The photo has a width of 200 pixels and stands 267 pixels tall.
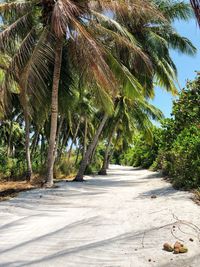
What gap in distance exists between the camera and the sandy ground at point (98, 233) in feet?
16.5

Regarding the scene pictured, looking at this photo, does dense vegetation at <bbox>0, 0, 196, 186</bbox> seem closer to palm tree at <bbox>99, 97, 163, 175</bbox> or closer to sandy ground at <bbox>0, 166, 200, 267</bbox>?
sandy ground at <bbox>0, 166, 200, 267</bbox>

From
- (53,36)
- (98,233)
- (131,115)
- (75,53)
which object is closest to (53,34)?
(53,36)

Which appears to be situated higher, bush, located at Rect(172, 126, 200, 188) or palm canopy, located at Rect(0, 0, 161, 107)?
palm canopy, located at Rect(0, 0, 161, 107)

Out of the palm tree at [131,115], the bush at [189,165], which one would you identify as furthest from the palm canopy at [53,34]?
the palm tree at [131,115]

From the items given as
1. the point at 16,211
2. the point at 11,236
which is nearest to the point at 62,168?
the point at 16,211

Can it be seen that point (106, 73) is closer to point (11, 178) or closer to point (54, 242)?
point (54, 242)

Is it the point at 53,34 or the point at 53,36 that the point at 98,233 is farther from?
the point at 53,36

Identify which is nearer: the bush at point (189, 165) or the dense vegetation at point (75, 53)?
the bush at point (189, 165)

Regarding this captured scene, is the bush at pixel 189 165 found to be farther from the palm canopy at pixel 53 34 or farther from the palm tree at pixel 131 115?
the palm tree at pixel 131 115

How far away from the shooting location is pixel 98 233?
20.9 ft

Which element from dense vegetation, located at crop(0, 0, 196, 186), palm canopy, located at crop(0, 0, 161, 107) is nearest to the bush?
dense vegetation, located at crop(0, 0, 196, 186)

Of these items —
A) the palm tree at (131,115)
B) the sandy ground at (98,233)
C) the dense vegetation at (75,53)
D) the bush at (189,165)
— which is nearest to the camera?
the sandy ground at (98,233)

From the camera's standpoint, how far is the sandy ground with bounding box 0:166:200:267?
5.03 meters

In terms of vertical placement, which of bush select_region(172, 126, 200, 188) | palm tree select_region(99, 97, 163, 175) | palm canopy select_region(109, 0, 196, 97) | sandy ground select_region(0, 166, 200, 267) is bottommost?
sandy ground select_region(0, 166, 200, 267)
